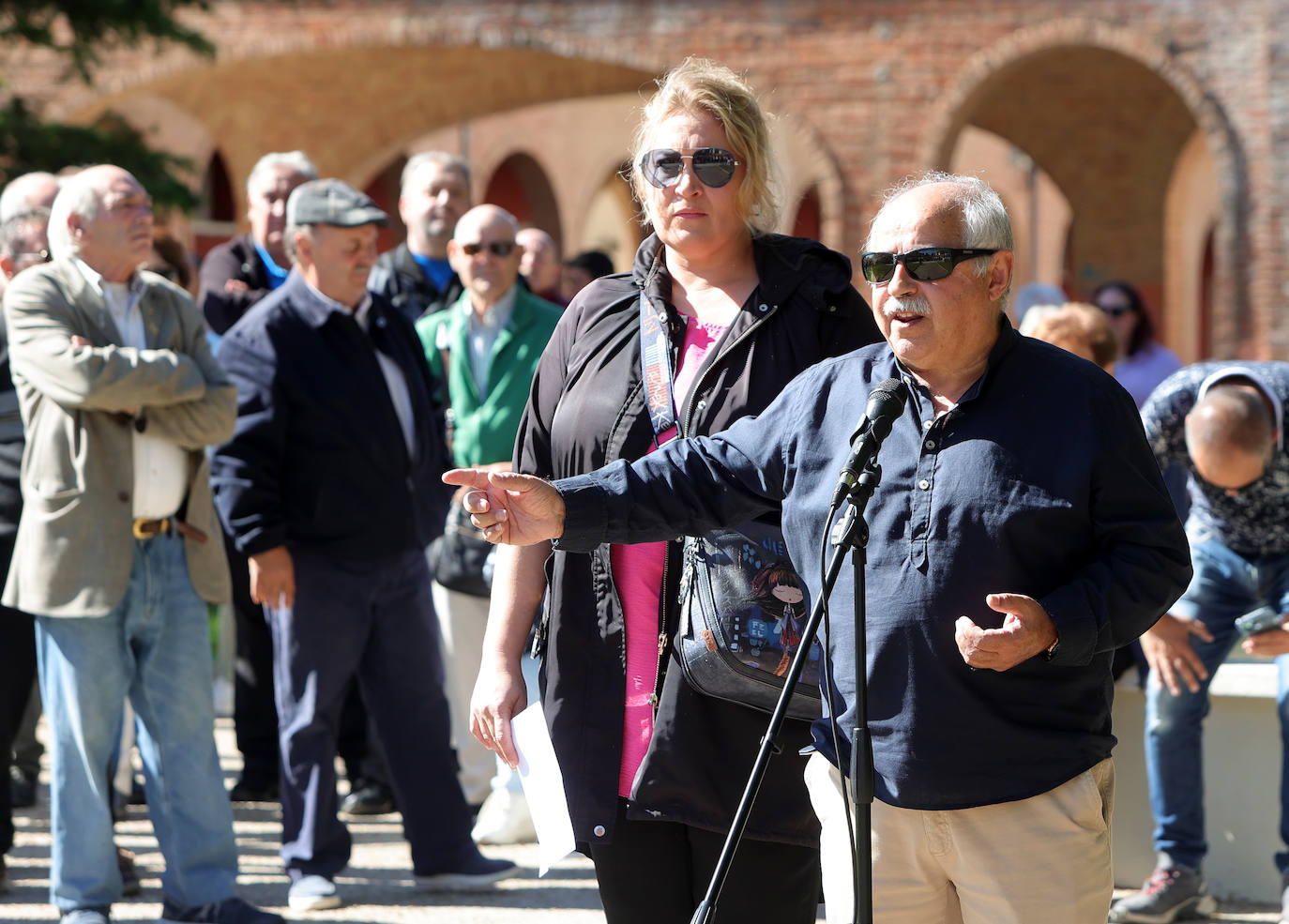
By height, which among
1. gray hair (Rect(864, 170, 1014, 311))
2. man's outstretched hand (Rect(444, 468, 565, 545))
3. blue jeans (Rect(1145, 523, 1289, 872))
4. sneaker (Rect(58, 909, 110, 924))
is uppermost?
gray hair (Rect(864, 170, 1014, 311))

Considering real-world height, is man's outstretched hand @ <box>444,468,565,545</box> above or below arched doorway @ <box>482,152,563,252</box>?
below

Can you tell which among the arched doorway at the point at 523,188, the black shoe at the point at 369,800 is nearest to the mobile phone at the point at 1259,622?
the black shoe at the point at 369,800

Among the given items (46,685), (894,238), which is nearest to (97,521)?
(46,685)

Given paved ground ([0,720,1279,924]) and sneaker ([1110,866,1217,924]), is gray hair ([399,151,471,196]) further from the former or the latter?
sneaker ([1110,866,1217,924])

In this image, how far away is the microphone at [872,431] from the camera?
259cm

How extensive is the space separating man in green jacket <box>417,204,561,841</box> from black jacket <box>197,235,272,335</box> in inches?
33.5

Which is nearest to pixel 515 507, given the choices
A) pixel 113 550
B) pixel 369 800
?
pixel 113 550

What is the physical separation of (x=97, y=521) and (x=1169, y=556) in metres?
3.34

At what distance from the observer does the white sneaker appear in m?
6.16

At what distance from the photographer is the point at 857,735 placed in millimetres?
2582

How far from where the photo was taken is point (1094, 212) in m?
19.6

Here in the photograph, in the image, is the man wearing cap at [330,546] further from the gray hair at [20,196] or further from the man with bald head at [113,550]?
the gray hair at [20,196]

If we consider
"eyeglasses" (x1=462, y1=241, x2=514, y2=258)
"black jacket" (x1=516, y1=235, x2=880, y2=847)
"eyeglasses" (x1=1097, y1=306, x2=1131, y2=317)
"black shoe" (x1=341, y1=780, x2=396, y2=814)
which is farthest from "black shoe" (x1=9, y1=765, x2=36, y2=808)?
"eyeglasses" (x1=1097, y1=306, x2=1131, y2=317)

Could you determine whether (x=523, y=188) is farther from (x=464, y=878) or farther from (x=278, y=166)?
(x=464, y=878)
